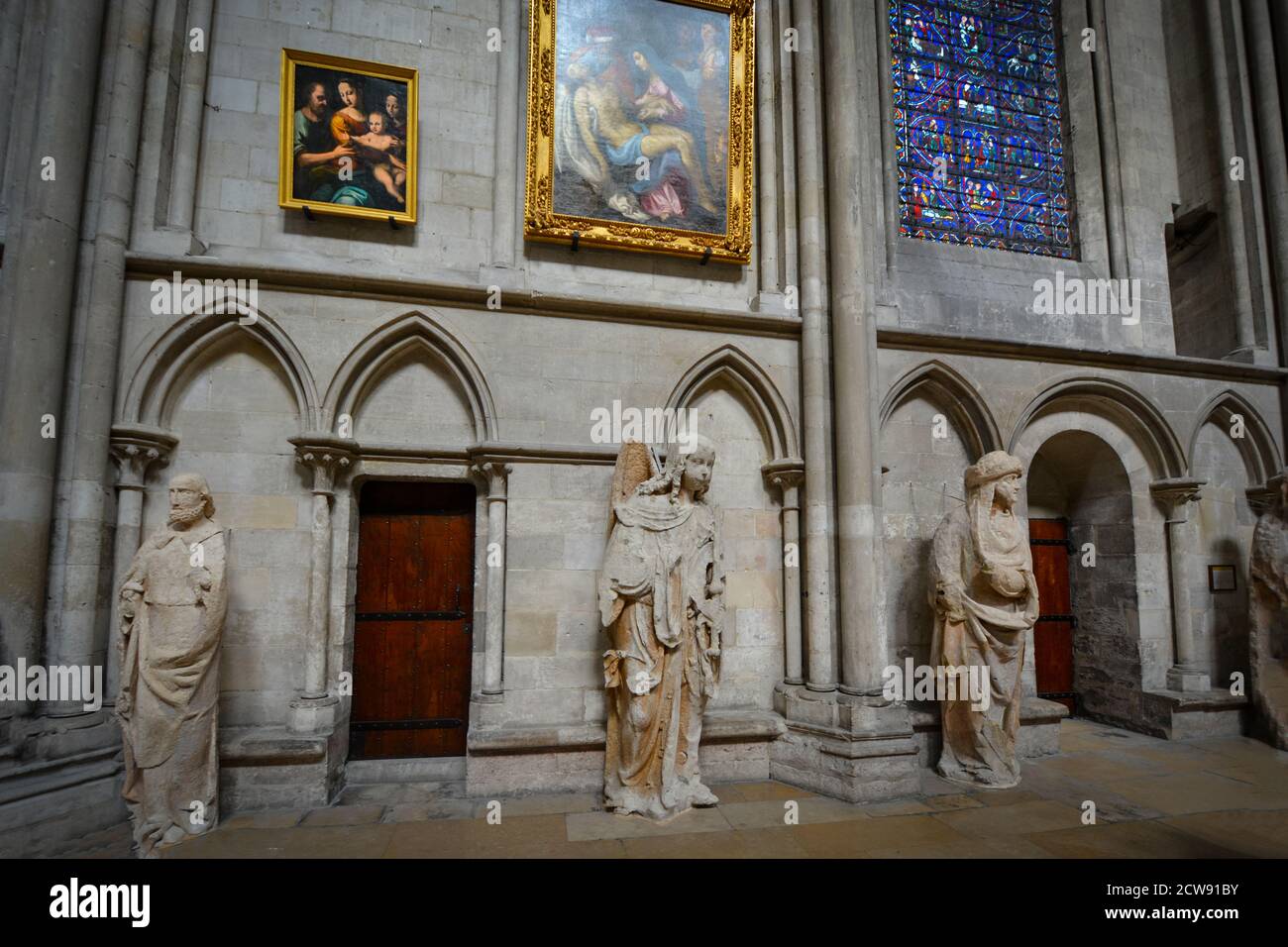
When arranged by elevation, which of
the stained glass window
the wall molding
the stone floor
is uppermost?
the stained glass window

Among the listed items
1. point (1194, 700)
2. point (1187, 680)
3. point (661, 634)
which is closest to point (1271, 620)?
point (1187, 680)

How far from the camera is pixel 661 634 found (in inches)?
147

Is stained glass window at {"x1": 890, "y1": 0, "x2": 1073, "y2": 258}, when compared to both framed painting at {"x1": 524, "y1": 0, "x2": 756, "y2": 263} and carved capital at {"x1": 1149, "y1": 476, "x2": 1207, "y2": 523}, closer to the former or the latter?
framed painting at {"x1": 524, "y1": 0, "x2": 756, "y2": 263}

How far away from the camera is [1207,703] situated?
544cm

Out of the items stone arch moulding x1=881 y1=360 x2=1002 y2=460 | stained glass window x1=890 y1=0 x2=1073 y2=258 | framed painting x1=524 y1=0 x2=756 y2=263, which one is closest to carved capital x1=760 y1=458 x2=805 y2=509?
stone arch moulding x1=881 y1=360 x2=1002 y2=460

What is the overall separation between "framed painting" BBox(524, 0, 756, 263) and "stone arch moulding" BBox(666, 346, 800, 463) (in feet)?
2.79

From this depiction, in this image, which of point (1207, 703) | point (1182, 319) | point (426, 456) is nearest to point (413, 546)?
point (426, 456)

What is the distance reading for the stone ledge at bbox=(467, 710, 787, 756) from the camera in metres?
4.10

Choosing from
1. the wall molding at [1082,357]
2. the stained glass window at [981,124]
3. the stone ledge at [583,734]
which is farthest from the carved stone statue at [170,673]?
the stained glass window at [981,124]

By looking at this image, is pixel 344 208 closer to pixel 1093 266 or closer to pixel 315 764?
pixel 315 764

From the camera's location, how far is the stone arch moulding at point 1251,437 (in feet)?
20.0

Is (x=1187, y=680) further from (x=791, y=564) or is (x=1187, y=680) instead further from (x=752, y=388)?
(x=752, y=388)

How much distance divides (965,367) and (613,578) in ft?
11.5

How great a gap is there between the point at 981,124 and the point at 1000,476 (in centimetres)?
402
